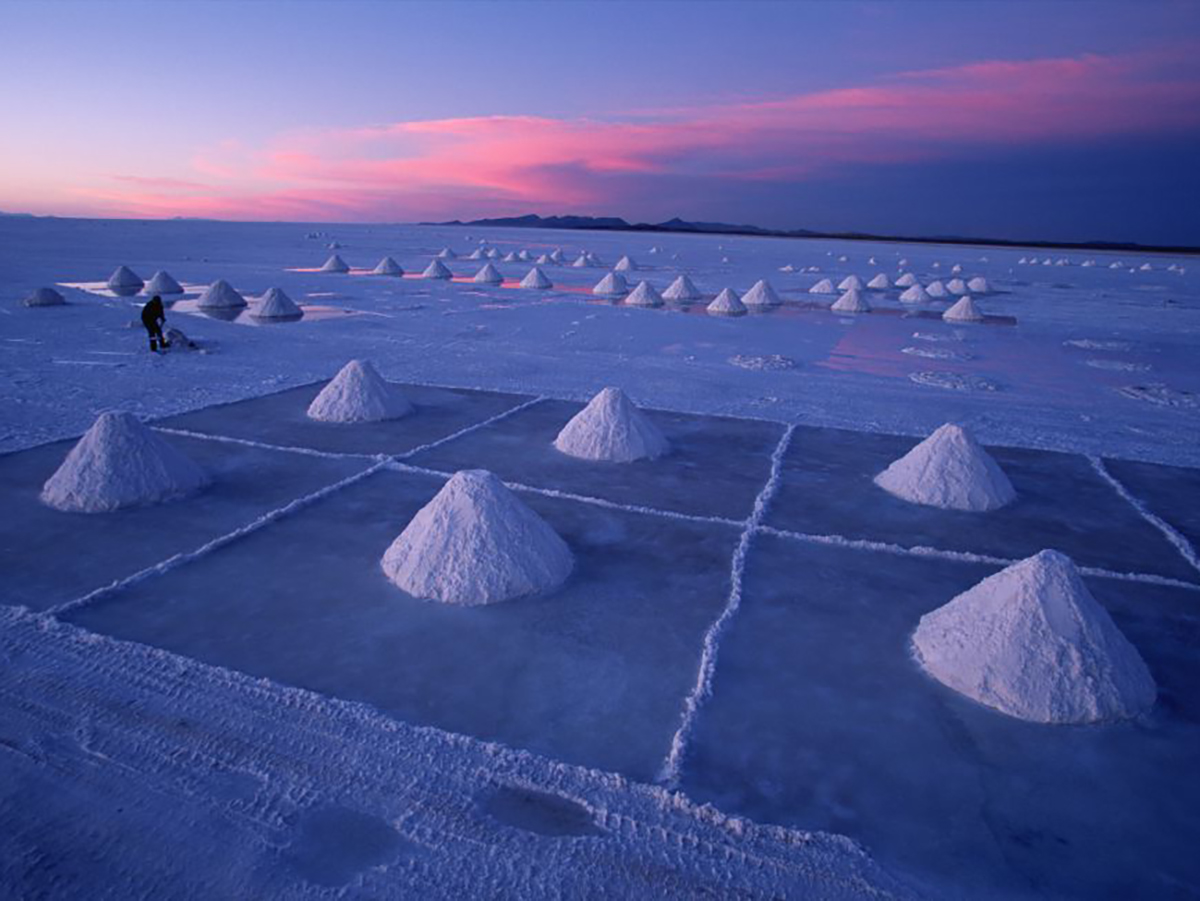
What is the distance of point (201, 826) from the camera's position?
221 cm

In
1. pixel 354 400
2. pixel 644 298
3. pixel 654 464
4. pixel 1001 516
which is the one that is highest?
pixel 354 400

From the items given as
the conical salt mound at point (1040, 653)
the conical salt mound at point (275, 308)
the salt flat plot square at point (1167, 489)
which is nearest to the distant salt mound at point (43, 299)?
the conical salt mound at point (275, 308)

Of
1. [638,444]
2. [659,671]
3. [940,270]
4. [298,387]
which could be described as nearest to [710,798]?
[659,671]

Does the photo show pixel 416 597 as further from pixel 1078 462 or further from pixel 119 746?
pixel 1078 462

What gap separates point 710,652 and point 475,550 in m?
1.30

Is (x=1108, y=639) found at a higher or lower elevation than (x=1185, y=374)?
higher

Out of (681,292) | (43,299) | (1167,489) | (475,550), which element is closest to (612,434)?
(475,550)

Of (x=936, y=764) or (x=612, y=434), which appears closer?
(x=936, y=764)

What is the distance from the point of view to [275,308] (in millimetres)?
13539

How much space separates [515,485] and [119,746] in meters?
3.03

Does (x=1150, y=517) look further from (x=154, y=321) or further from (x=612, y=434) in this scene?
(x=154, y=321)

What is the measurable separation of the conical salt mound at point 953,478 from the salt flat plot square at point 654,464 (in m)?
1.08

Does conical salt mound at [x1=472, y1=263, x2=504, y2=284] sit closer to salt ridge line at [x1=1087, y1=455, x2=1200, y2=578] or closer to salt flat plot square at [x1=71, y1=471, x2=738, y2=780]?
salt ridge line at [x1=1087, y1=455, x2=1200, y2=578]

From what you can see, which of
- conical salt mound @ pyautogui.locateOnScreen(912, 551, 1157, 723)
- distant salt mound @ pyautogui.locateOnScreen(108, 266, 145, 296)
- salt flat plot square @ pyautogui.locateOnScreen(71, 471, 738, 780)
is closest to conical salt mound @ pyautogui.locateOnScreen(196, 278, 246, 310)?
distant salt mound @ pyautogui.locateOnScreen(108, 266, 145, 296)
